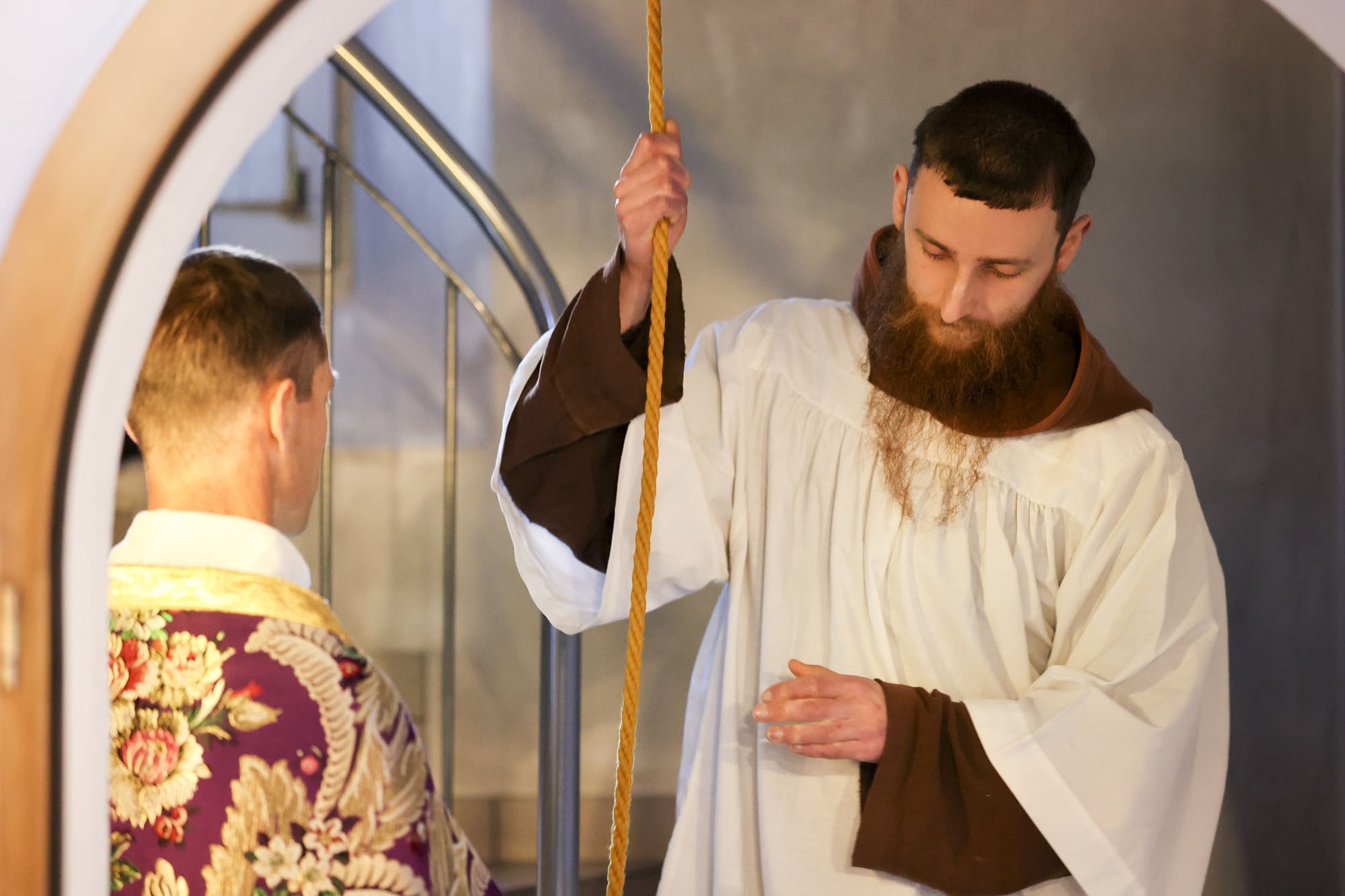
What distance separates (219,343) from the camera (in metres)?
1.52

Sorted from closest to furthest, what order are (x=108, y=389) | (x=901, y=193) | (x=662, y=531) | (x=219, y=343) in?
(x=108, y=389) → (x=219, y=343) → (x=662, y=531) → (x=901, y=193)

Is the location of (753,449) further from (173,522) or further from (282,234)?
(282,234)

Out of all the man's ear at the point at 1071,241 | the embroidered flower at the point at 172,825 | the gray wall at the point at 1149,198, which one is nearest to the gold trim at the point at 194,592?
the embroidered flower at the point at 172,825

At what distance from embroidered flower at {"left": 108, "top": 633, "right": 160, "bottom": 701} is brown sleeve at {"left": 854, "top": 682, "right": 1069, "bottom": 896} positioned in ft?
3.13

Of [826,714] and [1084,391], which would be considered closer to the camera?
[826,714]

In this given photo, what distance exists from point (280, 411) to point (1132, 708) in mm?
1227

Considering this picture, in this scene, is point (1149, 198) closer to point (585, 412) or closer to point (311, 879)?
point (585, 412)

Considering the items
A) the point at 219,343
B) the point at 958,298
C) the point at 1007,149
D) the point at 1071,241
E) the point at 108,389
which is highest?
the point at 1007,149

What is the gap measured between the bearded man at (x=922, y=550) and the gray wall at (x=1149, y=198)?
57.6 inches

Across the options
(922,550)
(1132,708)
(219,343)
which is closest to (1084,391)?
(922,550)

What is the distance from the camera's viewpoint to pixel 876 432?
2.00 m

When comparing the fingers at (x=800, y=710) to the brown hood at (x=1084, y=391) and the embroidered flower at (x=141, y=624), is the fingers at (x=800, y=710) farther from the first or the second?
the embroidered flower at (x=141, y=624)

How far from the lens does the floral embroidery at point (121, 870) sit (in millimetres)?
1414

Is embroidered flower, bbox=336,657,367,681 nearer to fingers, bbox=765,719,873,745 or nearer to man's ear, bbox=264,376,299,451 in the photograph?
man's ear, bbox=264,376,299,451
